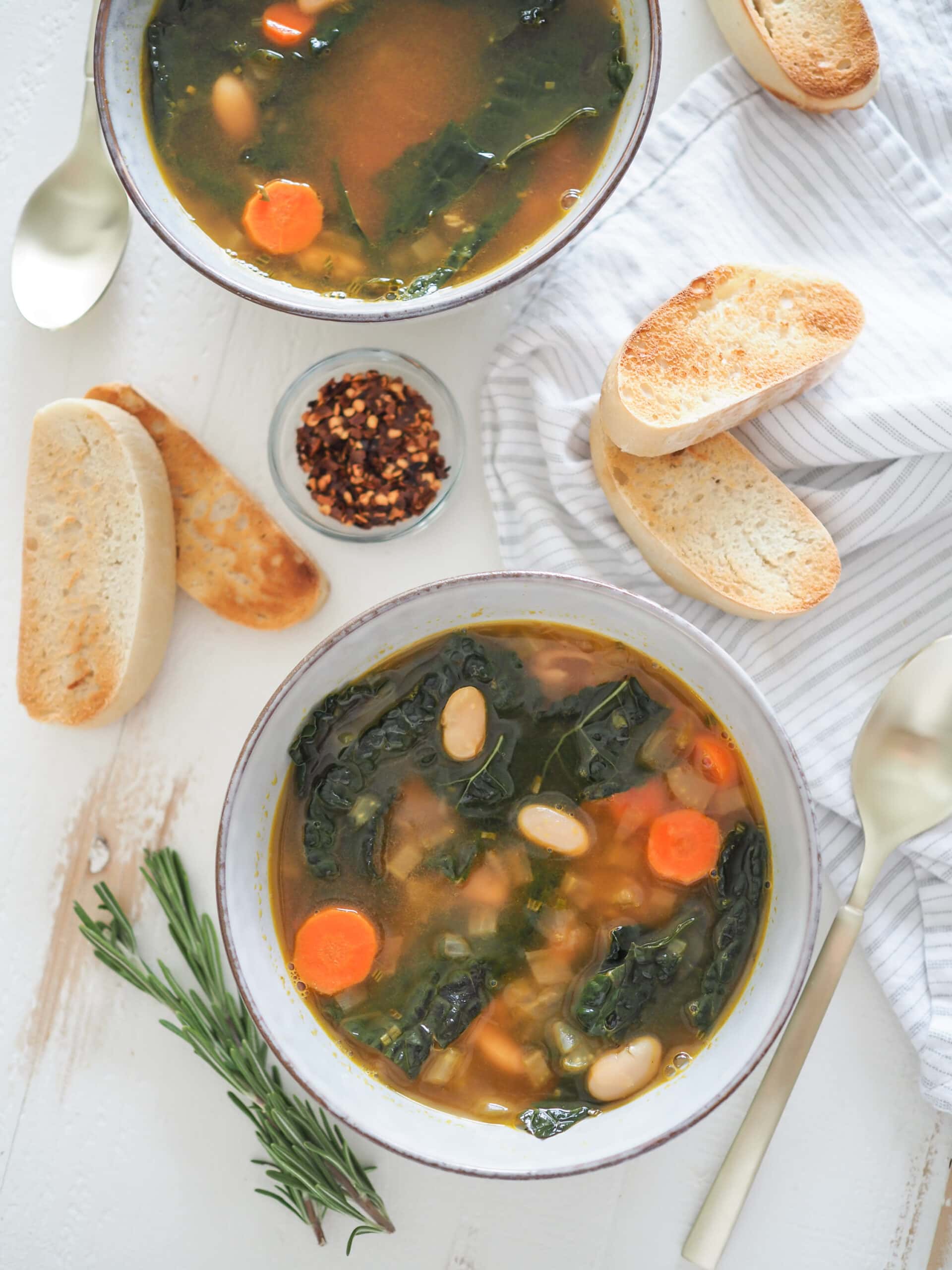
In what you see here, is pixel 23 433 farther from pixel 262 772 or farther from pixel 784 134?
pixel 784 134

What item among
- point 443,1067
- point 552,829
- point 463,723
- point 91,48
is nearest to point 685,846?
point 552,829

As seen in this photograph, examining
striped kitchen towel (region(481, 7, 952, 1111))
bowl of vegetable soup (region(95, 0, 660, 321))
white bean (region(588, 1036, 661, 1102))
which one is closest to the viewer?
white bean (region(588, 1036, 661, 1102))

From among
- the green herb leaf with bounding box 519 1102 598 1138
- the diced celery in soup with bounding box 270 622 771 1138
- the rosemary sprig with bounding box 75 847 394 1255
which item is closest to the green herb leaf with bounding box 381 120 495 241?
the diced celery in soup with bounding box 270 622 771 1138

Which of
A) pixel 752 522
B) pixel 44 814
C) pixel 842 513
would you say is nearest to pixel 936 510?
pixel 842 513

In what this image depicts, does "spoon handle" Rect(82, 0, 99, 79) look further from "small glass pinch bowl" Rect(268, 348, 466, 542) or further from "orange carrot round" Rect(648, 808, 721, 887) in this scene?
"orange carrot round" Rect(648, 808, 721, 887)

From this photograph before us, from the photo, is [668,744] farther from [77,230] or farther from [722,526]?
[77,230]

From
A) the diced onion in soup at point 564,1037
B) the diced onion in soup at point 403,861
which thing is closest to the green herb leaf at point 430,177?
the diced onion in soup at point 403,861
